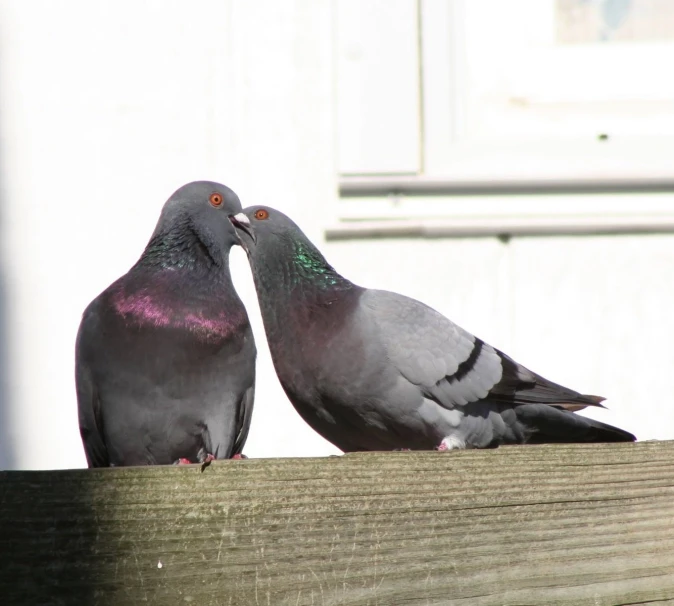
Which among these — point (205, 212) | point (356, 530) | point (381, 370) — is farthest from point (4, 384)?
point (356, 530)

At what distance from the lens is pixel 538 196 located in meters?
3.71

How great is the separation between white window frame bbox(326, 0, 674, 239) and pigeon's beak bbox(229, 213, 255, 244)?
0.50 meters

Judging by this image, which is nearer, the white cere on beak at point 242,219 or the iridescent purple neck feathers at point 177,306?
the iridescent purple neck feathers at point 177,306

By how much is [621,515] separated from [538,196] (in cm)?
205

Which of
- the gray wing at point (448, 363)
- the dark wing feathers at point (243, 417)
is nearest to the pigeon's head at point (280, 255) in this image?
the gray wing at point (448, 363)

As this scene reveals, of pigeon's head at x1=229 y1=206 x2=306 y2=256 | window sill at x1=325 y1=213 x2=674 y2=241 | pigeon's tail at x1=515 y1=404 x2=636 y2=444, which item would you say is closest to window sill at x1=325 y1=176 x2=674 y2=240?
window sill at x1=325 y1=213 x2=674 y2=241

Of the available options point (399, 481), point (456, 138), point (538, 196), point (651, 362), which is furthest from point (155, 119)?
point (399, 481)

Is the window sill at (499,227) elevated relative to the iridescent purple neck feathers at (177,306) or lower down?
elevated

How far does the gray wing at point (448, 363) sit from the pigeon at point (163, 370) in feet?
1.26

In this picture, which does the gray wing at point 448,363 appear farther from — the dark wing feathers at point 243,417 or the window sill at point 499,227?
the window sill at point 499,227

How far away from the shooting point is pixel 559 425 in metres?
3.19

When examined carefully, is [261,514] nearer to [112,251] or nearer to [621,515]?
[621,515]

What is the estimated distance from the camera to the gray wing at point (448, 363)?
2.90 m

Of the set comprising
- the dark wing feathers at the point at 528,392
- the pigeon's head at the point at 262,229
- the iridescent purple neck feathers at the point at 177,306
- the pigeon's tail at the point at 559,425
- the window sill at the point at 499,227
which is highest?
the pigeon's head at the point at 262,229
